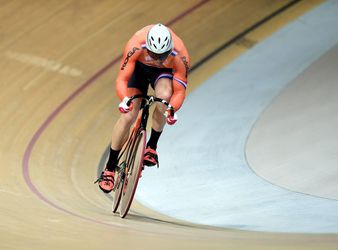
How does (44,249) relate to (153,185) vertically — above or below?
below

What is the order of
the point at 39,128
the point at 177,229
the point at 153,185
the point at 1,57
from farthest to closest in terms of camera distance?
1. the point at 1,57
2. the point at 39,128
3. the point at 153,185
4. the point at 177,229

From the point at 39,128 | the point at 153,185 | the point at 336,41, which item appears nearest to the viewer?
the point at 153,185

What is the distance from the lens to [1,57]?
9336 mm

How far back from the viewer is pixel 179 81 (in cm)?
582

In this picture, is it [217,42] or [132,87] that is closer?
[132,87]

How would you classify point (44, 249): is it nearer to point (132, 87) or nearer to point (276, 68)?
point (132, 87)

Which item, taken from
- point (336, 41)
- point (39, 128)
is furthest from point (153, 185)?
point (336, 41)

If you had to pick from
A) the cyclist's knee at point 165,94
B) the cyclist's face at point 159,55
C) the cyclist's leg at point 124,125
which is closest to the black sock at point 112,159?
the cyclist's leg at point 124,125

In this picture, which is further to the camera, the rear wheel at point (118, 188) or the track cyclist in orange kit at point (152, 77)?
the rear wheel at point (118, 188)

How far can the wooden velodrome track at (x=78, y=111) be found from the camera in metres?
4.73

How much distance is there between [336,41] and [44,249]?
6.73m

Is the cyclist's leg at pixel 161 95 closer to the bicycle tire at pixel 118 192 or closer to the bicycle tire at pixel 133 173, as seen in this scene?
the bicycle tire at pixel 133 173

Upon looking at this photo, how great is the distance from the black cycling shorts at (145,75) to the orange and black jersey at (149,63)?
Answer: 0.04 meters

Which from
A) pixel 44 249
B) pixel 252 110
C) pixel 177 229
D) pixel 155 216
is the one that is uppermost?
pixel 252 110
